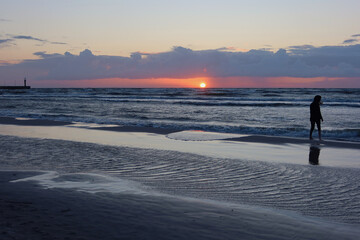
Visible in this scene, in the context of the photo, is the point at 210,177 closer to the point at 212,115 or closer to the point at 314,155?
the point at 314,155

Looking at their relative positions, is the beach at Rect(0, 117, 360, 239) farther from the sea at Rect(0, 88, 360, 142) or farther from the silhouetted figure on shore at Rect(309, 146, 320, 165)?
the sea at Rect(0, 88, 360, 142)

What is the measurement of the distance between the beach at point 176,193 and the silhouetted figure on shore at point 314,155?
118 mm

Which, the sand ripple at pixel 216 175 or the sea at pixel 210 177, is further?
the sand ripple at pixel 216 175

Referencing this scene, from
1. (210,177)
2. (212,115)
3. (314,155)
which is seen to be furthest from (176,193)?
(212,115)

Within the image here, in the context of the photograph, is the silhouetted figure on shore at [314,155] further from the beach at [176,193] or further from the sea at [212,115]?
the sea at [212,115]

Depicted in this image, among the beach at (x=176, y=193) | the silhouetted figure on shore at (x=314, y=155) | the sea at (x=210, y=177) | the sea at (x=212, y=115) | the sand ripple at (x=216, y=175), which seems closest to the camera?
the beach at (x=176, y=193)

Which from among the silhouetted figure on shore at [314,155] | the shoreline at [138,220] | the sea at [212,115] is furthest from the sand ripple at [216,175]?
the sea at [212,115]

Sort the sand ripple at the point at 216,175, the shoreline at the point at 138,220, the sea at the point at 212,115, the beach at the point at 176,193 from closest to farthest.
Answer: the shoreline at the point at 138,220, the beach at the point at 176,193, the sand ripple at the point at 216,175, the sea at the point at 212,115

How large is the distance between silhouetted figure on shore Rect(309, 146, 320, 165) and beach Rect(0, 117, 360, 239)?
0.12 m

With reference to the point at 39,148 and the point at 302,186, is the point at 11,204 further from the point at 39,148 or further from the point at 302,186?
the point at 39,148

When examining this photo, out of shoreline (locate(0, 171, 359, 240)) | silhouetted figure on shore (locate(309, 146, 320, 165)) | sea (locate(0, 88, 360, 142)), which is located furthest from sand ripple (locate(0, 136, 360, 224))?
sea (locate(0, 88, 360, 142))

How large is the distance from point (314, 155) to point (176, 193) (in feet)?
20.9

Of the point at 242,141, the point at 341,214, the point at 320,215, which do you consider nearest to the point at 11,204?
the point at 320,215

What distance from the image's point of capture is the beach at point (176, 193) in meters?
4.48
